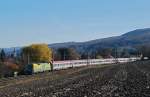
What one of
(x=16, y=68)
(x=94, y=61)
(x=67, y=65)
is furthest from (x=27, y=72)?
(x=94, y=61)

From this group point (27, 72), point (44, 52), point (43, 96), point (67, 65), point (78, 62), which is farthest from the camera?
point (44, 52)

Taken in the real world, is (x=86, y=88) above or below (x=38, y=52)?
below

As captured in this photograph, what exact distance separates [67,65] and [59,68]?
29.7ft

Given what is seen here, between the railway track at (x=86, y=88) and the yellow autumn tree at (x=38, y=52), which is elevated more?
the yellow autumn tree at (x=38, y=52)

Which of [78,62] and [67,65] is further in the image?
[78,62]

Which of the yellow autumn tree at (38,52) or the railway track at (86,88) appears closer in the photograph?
the railway track at (86,88)

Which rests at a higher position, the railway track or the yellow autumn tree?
the yellow autumn tree

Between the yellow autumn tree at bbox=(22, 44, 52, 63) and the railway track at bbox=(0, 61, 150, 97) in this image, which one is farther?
the yellow autumn tree at bbox=(22, 44, 52, 63)

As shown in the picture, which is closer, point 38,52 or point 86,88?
point 86,88

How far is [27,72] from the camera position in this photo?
311ft

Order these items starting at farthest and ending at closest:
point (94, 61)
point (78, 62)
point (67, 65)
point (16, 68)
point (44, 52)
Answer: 1. point (44, 52)
2. point (94, 61)
3. point (78, 62)
4. point (67, 65)
5. point (16, 68)

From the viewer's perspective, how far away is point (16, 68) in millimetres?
106812

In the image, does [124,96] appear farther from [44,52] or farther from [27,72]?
[44,52]

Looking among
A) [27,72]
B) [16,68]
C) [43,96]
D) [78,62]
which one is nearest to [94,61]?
[78,62]
